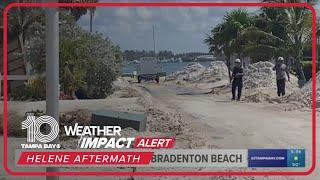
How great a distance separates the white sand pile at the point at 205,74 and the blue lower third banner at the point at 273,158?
28211mm

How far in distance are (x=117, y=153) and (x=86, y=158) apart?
1.13 ft

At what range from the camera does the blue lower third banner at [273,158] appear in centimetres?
545

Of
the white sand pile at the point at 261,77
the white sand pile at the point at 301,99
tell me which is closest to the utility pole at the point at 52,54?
the white sand pile at the point at 301,99

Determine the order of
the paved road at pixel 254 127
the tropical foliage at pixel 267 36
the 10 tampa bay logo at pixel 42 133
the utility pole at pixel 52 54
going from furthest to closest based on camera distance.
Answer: the tropical foliage at pixel 267 36
the paved road at pixel 254 127
the 10 tampa bay logo at pixel 42 133
the utility pole at pixel 52 54

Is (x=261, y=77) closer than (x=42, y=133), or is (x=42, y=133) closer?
(x=42, y=133)

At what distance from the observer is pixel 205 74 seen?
133 ft

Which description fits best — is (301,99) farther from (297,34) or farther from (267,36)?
(267,36)

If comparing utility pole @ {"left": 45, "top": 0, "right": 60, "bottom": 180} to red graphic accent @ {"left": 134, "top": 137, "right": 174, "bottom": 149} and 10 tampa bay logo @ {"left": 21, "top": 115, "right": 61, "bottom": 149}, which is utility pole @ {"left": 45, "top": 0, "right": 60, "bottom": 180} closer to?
10 tampa bay logo @ {"left": 21, "top": 115, "right": 61, "bottom": 149}

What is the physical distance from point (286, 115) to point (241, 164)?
822cm

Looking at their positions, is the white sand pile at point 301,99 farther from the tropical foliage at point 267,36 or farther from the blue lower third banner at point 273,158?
the blue lower third banner at point 273,158

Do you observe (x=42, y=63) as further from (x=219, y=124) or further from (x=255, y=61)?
(x=255, y=61)

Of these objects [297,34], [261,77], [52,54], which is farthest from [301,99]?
[52,54]

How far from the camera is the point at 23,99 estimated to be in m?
12.7

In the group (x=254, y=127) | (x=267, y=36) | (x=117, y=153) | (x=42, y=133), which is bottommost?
(x=254, y=127)
